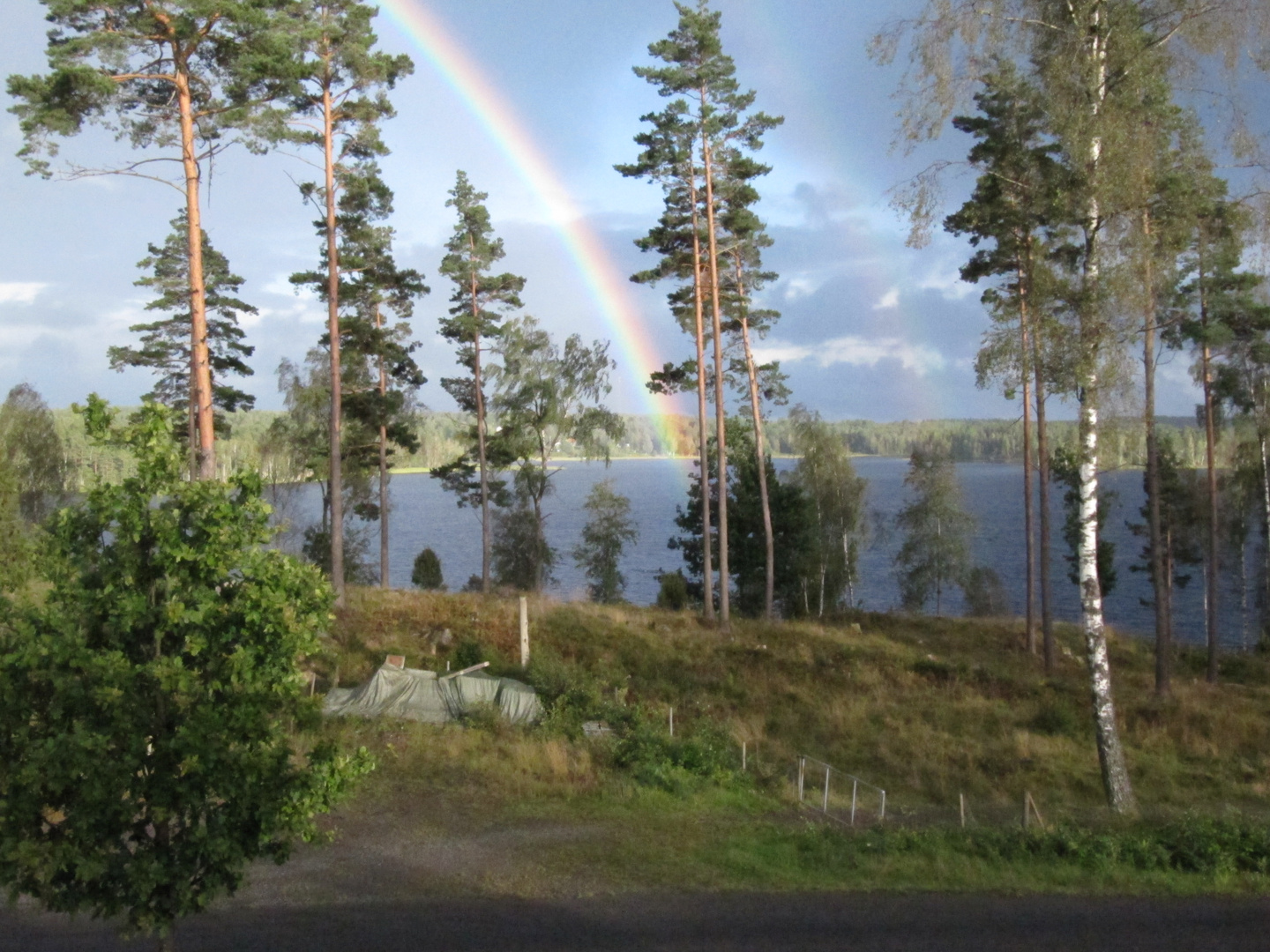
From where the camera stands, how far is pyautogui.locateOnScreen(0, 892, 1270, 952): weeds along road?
8094 mm

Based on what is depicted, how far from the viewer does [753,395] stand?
33.4 metres

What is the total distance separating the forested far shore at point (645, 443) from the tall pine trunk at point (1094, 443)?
1.70 ft

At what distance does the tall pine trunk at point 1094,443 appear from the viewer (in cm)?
1206

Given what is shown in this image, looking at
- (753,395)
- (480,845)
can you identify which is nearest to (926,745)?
(480,845)

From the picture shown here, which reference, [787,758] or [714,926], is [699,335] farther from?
[714,926]

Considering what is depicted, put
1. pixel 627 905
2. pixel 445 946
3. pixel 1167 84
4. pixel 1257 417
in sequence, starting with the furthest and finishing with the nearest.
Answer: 1. pixel 1257 417
2. pixel 1167 84
3. pixel 627 905
4. pixel 445 946

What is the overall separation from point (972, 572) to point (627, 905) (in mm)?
51194

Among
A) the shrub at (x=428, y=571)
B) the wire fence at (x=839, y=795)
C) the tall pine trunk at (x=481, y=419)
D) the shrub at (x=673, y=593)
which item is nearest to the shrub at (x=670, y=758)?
the wire fence at (x=839, y=795)

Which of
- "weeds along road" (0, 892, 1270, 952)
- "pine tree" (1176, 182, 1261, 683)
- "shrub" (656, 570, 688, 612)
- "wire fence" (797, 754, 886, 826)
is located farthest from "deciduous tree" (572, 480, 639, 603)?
"weeds along road" (0, 892, 1270, 952)

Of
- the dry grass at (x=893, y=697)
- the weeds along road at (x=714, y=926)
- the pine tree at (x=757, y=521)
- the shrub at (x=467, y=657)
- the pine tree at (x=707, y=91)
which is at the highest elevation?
the pine tree at (x=707, y=91)

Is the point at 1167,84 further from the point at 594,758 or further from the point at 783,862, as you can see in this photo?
the point at 594,758

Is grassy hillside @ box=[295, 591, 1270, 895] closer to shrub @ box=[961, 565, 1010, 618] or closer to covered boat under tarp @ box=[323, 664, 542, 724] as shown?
covered boat under tarp @ box=[323, 664, 542, 724]

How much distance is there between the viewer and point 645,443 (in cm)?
9419

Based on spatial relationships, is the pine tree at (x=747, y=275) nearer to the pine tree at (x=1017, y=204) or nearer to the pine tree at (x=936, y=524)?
the pine tree at (x=1017, y=204)
